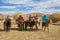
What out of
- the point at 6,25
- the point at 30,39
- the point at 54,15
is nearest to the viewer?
the point at 30,39

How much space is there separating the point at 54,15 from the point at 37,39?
2587 centimetres

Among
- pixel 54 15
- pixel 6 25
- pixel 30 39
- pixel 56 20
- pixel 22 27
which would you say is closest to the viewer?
Result: pixel 30 39

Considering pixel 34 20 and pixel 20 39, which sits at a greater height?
pixel 34 20

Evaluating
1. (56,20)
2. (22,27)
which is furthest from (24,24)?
(56,20)

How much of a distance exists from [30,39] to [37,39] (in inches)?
17.1

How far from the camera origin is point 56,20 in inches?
1438

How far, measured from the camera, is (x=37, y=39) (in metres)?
13.4

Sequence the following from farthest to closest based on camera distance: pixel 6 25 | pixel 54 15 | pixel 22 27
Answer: pixel 54 15 < pixel 22 27 < pixel 6 25

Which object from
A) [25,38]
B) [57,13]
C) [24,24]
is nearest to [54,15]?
[57,13]

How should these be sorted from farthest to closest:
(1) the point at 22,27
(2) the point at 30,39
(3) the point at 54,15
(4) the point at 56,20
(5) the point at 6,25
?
(3) the point at 54,15 < (4) the point at 56,20 < (1) the point at 22,27 < (5) the point at 6,25 < (2) the point at 30,39

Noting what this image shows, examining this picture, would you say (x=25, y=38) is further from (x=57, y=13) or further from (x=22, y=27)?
(x=57, y=13)

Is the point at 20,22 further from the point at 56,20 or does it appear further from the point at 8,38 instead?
the point at 56,20

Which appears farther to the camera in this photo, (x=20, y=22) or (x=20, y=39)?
(x=20, y=22)

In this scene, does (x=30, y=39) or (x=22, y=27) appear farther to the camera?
(x=22, y=27)
